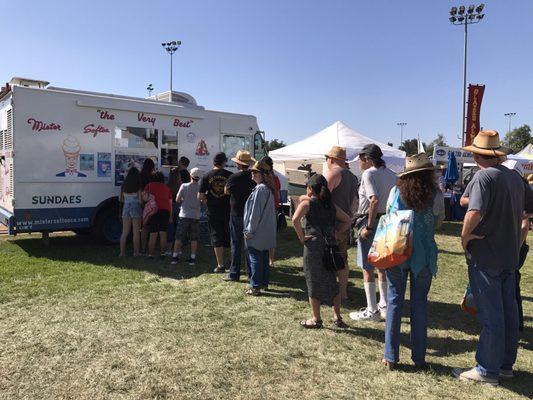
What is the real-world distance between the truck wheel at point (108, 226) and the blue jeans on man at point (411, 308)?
243 inches

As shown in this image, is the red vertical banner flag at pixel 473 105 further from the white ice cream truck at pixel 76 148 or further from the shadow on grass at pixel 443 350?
the shadow on grass at pixel 443 350

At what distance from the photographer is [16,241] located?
28.5ft

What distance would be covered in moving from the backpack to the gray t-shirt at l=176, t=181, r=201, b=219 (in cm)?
413

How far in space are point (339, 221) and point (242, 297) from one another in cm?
173

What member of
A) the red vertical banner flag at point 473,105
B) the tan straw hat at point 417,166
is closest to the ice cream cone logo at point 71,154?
the tan straw hat at point 417,166

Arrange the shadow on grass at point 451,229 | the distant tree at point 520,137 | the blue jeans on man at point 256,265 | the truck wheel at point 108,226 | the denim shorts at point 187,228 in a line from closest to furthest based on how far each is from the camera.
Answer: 1. the blue jeans on man at point 256,265
2. the denim shorts at point 187,228
3. the truck wheel at point 108,226
4. the shadow on grass at point 451,229
5. the distant tree at point 520,137

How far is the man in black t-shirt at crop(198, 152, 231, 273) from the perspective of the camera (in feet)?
21.4

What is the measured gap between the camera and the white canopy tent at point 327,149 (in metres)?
14.6

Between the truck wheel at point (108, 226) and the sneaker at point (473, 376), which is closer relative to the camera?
the sneaker at point (473, 376)

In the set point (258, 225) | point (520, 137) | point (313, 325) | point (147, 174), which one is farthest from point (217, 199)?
point (520, 137)

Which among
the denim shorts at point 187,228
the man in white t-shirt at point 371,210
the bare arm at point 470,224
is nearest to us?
the bare arm at point 470,224

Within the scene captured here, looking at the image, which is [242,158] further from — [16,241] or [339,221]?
[16,241]

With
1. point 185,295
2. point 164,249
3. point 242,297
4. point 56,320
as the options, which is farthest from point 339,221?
point 164,249

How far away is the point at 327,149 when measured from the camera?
14.8 m
